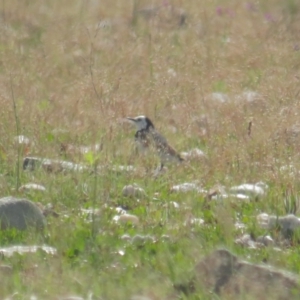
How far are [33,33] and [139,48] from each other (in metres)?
2.00

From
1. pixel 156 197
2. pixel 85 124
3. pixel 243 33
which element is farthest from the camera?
pixel 243 33

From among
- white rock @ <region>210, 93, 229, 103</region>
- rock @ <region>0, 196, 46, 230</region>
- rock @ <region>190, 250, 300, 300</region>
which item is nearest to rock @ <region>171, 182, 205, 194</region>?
rock @ <region>0, 196, 46, 230</region>

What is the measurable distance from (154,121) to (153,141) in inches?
57.2

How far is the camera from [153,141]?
292 inches

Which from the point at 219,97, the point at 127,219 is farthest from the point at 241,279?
the point at 219,97

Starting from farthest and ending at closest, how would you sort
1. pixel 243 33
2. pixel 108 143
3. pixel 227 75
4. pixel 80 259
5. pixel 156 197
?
pixel 243 33 → pixel 227 75 → pixel 108 143 → pixel 156 197 → pixel 80 259

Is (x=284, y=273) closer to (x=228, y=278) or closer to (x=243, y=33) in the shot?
(x=228, y=278)

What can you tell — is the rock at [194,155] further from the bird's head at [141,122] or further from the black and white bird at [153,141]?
the bird's head at [141,122]

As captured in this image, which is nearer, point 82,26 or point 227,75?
point 227,75

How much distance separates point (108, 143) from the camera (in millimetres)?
7422

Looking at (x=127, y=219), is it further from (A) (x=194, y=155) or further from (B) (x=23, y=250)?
(A) (x=194, y=155)

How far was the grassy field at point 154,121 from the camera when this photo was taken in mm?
5250

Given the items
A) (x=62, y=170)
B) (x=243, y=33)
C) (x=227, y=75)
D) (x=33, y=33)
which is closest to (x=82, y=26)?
(x=33, y=33)

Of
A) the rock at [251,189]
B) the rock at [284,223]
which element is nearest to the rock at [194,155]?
the rock at [251,189]
